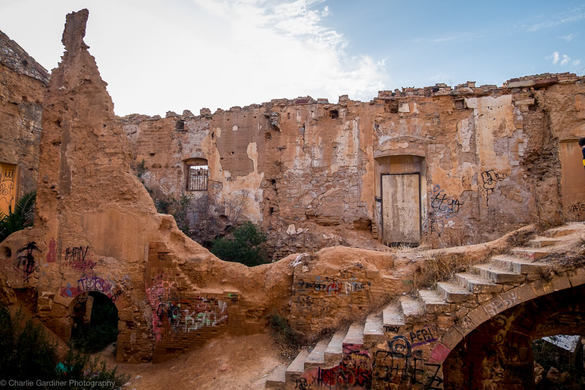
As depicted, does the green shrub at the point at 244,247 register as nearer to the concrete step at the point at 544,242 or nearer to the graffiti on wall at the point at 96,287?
the graffiti on wall at the point at 96,287

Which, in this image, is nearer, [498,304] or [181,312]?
[498,304]

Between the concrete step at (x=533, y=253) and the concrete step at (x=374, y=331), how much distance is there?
225cm

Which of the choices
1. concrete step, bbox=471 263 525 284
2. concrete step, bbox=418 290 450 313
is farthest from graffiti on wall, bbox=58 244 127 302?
concrete step, bbox=471 263 525 284

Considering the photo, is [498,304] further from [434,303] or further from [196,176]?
[196,176]

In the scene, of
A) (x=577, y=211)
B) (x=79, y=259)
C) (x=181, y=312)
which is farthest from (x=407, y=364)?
(x=577, y=211)

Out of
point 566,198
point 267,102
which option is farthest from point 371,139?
point 566,198

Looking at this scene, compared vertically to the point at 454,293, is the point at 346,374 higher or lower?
lower

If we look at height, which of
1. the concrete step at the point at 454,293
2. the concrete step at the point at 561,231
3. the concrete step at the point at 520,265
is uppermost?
the concrete step at the point at 561,231

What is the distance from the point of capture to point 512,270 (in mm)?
4906

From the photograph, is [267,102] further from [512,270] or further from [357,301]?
[512,270]

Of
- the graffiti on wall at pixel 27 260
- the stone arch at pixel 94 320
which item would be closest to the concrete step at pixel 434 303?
the stone arch at pixel 94 320

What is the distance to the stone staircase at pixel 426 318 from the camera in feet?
15.6

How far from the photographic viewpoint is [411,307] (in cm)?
536

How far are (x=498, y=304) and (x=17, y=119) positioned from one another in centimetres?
1668
